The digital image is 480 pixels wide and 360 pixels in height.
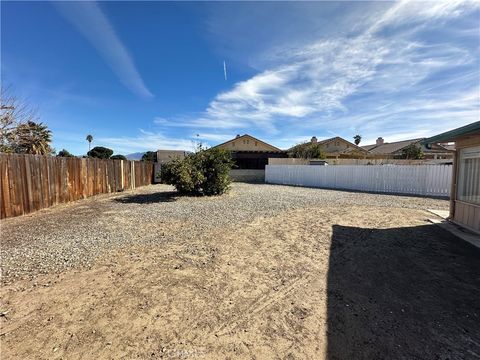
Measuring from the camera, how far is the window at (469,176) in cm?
594

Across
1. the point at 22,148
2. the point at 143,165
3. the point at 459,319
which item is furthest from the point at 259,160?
the point at 459,319

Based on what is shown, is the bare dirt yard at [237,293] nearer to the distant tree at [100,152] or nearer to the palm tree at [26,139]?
the palm tree at [26,139]

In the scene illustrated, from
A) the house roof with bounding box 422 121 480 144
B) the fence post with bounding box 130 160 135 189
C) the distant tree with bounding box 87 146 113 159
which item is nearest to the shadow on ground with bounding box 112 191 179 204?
the fence post with bounding box 130 160 135 189

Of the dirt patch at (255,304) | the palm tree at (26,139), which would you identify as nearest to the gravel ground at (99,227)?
the dirt patch at (255,304)

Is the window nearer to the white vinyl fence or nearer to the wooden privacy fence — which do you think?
the white vinyl fence

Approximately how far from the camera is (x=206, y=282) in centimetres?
334

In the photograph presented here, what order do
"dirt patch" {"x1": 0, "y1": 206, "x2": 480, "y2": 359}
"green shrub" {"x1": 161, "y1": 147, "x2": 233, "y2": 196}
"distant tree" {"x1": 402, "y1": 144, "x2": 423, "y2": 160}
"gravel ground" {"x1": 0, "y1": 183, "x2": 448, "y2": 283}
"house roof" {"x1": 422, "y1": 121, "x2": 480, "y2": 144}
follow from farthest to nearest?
"distant tree" {"x1": 402, "y1": 144, "x2": 423, "y2": 160} < "green shrub" {"x1": 161, "y1": 147, "x2": 233, "y2": 196} < "house roof" {"x1": 422, "y1": 121, "x2": 480, "y2": 144} < "gravel ground" {"x1": 0, "y1": 183, "x2": 448, "y2": 283} < "dirt patch" {"x1": 0, "y1": 206, "x2": 480, "y2": 359}

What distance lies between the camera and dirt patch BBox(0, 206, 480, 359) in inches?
87.0

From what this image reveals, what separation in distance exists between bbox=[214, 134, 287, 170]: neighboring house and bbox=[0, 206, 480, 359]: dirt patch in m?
18.4

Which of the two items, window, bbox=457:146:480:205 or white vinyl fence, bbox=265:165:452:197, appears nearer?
window, bbox=457:146:480:205

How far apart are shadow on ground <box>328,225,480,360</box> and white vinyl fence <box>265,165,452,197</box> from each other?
874 centimetres

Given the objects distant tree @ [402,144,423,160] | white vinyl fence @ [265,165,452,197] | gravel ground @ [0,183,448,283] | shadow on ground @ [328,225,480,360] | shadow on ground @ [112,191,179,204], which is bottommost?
shadow on ground @ [328,225,480,360]

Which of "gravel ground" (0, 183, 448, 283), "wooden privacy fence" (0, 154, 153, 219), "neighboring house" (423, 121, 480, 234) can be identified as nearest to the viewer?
"gravel ground" (0, 183, 448, 283)

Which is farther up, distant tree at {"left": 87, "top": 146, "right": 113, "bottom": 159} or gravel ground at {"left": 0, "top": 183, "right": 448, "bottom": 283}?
distant tree at {"left": 87, "top": 146, "right": 113, "bottom": 159}
